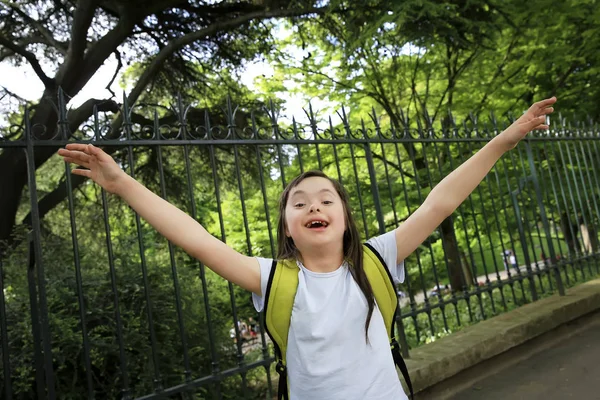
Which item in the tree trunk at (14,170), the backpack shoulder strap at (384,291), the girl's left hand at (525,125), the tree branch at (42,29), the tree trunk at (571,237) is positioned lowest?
the tree trunk at (571,237)

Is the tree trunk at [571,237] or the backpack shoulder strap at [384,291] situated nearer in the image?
the backpack shoulder strap at [384,291]

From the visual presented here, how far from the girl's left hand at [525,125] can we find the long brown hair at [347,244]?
2.06ft

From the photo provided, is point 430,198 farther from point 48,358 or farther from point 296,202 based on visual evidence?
point 48,358

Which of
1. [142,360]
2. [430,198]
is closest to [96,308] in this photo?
[142,360]

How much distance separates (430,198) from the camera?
5.66 feet

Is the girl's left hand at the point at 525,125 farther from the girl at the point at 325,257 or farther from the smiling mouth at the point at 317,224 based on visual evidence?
the smiling mouth at the point at 317,224

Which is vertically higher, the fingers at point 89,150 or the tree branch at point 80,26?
the tree branch at point 80,26

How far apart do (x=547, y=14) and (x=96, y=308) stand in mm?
7869

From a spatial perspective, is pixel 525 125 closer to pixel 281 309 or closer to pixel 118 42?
pixel 281 309

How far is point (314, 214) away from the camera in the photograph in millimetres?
1573

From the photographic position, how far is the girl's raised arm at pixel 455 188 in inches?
67.0

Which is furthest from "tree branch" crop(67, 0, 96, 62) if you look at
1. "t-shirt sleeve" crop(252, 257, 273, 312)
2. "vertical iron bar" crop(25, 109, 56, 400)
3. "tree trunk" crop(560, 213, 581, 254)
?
"tree trunk" crop(560, 213, 581, 254)

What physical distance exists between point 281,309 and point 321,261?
0.23 metres

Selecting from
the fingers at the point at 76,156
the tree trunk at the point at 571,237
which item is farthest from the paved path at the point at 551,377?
the fingers at the point at 76,156
